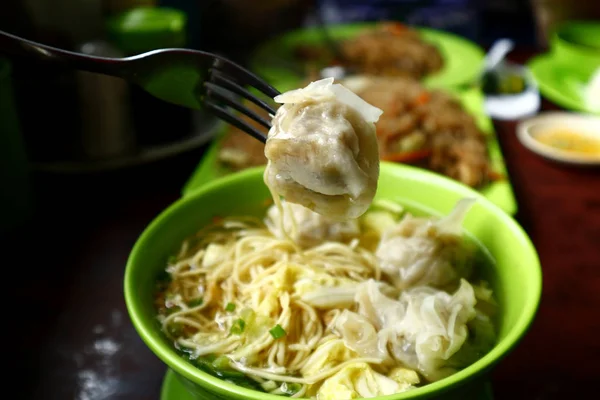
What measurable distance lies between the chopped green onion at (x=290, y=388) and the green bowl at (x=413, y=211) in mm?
179

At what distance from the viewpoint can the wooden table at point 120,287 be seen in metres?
1.32

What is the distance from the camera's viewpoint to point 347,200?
102 centimetres

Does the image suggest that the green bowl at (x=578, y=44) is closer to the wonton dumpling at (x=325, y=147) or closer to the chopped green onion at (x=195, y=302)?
the wonton dumpling at (x=325, y=147)

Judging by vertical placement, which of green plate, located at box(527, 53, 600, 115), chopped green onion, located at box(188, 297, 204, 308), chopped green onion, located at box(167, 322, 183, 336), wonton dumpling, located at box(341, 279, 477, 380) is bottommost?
green plate, located at box(527, 53, 600, 115)

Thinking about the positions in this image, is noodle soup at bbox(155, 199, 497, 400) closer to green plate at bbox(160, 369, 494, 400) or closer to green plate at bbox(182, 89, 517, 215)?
green plate at bbox(160, 369, 494, 400)

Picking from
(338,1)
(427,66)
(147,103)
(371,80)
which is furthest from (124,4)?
(338,1)

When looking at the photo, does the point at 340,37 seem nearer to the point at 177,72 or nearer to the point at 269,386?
the point at 177,72

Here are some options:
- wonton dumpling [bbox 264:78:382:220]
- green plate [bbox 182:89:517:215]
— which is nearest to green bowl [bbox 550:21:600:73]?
green plate [bbox 182:89:517:215]

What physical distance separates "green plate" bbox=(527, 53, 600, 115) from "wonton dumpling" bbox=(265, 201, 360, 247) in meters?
1.66

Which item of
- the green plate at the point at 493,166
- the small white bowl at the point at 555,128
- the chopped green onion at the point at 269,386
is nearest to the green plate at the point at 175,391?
the chopped green onion at the point at 269,386

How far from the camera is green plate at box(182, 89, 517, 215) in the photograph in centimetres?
180

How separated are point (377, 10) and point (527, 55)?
3.44 ft

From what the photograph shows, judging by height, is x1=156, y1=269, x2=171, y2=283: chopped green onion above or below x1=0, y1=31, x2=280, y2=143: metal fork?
below

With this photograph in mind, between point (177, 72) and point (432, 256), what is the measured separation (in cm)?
68
